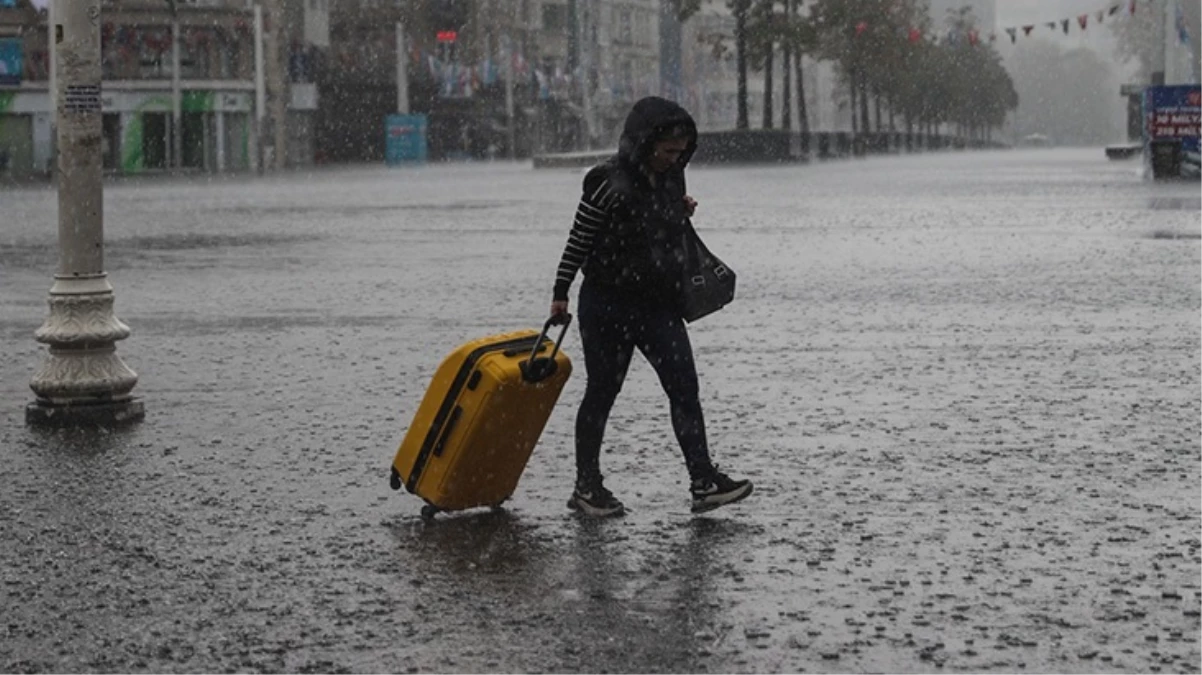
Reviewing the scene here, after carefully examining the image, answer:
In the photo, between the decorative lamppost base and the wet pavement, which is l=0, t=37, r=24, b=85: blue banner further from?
the decorative lamppost base

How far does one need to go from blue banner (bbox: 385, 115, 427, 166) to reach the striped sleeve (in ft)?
312

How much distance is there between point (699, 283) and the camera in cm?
785

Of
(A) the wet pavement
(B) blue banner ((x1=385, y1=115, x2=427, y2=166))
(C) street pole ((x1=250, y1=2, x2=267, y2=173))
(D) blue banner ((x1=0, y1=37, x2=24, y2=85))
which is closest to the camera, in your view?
(A) the wet pavement

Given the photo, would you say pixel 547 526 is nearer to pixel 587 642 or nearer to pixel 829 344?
pixel 587 642

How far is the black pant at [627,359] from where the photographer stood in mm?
7930

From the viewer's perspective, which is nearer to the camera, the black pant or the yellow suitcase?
the yellow suitcase

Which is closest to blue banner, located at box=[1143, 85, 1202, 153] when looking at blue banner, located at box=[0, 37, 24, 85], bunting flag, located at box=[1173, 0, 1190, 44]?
bunting flag, located at box=[1173, 0, 1190, 44]

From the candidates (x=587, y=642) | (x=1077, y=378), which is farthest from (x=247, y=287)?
(x=587, y=642)

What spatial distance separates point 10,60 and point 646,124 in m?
73.5

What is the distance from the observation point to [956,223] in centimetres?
2920

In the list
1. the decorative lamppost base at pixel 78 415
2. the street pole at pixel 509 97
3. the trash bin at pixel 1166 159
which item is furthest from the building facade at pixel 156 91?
the decorative lamppost base at pixel 78 415

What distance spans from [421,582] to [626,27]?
133 meters

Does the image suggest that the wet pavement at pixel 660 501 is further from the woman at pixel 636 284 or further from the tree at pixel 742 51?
the tree at pixel 742 51

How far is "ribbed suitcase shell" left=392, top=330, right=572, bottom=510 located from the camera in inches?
300
